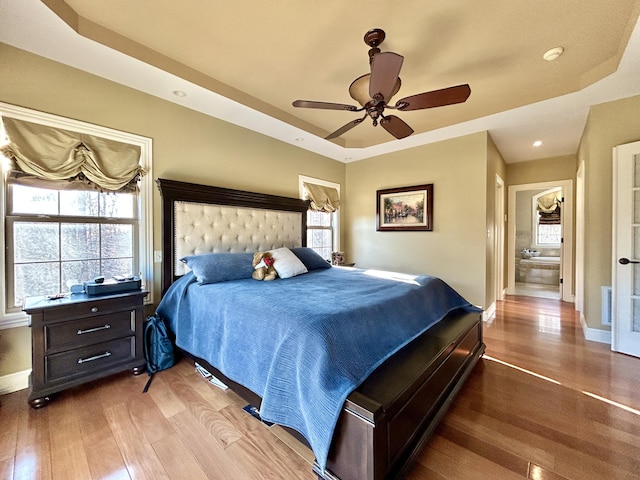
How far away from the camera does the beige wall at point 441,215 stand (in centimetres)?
368

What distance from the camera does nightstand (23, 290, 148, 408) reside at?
6.06 feet

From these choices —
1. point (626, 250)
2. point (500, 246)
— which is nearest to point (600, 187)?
point (626, 250)

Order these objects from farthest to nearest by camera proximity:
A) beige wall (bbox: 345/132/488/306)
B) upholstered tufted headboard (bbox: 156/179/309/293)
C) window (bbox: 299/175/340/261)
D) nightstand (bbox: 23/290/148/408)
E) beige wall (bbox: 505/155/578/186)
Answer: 1. beige wall (bbox: 505/155/578/186)
2. window (bbox: 299/175/340/261)
3. beige wall (bbox: 345/132/488/306)
4. upholstered tufted headboard (bbox: 156/179/309/293)
5. nightstand (bbox: 23/290/148/408)

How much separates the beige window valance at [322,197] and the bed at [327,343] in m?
1.70

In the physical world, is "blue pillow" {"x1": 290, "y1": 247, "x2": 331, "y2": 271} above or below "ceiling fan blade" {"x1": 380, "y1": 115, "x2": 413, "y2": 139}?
below

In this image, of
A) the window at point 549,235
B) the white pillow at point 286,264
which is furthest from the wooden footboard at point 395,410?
the window at point 549,235

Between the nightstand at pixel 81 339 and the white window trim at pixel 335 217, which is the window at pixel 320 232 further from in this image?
the nightstand at pixel 81 339

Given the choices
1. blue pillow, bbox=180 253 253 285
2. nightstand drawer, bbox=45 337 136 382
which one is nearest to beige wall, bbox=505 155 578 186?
blue pillow, bbox=180 253 253 285

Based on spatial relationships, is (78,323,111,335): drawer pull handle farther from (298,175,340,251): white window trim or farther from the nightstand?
(298,175,340,251): white window trim

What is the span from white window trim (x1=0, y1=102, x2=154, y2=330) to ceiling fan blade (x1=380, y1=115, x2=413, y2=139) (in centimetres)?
234

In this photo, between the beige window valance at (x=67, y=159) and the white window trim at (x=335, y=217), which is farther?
the white window trim at (x=335, y=217)

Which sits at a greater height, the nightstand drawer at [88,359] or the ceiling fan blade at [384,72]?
the ceiling fan blade at [384,72]

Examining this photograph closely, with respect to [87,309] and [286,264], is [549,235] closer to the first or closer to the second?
[286,264]

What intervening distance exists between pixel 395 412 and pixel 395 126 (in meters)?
2.36
